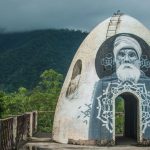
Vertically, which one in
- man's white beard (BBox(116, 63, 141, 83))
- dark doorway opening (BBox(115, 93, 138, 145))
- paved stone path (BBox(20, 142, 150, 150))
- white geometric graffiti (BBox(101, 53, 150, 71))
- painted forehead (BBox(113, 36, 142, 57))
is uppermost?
painted forehead (BBox(113, 36, 142, 57))

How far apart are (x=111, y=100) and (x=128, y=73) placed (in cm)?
105

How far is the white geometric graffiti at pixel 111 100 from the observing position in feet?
45.9

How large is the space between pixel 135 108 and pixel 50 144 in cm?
315

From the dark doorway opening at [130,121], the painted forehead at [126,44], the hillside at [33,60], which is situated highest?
the hillside at [33,60]

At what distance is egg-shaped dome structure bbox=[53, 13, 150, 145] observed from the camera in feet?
Answer: 46.0

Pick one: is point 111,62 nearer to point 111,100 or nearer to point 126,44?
point 126,44

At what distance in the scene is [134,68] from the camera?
A: 1448cm

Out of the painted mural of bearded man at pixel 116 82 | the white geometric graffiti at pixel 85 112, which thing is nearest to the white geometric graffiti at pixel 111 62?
the painted mural of bearded man at pixel 116 82

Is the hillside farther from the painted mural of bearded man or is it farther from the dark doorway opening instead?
the painted mural of bearded man

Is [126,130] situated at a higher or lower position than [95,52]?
lower

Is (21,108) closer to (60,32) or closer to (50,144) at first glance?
(50,144)

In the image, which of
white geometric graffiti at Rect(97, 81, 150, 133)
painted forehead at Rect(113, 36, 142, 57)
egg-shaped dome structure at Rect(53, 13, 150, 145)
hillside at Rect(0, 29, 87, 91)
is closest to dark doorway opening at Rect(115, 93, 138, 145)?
egg-shaped dome structure at Rect(53, 13, 150, 145)

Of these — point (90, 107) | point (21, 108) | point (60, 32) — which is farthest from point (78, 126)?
point (60, 32)

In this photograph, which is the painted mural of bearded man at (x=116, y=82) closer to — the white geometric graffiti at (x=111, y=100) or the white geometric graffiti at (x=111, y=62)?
the white geometric graffiti at (x=111, y=100)
